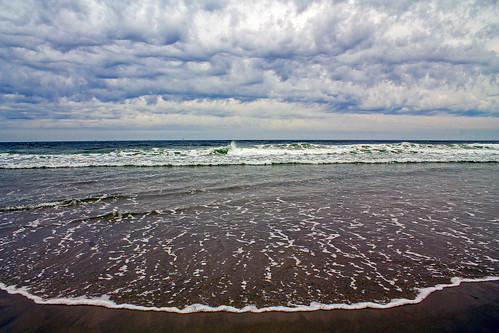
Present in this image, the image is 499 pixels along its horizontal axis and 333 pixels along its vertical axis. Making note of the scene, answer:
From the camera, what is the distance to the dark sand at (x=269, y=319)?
3238 millimetres

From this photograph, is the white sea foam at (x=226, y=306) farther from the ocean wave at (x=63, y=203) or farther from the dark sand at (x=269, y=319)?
the ocean wave at (x=63, y=203)

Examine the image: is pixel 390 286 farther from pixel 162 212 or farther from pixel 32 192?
pixel 32 192

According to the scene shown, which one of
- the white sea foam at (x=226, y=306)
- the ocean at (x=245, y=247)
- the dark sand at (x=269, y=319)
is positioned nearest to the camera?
the dark sand at (x=269, y=319)

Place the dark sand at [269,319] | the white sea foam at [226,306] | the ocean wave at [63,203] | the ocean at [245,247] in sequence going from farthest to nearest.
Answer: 1. the ocean wave at [63,203]
2. the ocean at [245,247]
3. the white sea foam at [226,306]
4. the dark sand at [269,319]

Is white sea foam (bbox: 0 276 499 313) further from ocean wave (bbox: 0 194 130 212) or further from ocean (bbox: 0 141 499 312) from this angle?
ocean wave (bbox: 0 194 130 212)

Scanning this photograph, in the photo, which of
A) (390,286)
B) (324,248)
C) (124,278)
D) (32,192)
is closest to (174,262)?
(124,278)

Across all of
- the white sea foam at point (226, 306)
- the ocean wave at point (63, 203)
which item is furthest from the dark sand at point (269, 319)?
the ocean wave at point (63, 203)

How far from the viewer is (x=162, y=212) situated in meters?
8.34

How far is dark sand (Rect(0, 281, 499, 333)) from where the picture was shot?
127 inches

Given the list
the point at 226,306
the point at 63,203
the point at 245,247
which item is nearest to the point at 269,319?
the point at 226,306

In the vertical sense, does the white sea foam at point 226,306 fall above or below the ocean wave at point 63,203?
below

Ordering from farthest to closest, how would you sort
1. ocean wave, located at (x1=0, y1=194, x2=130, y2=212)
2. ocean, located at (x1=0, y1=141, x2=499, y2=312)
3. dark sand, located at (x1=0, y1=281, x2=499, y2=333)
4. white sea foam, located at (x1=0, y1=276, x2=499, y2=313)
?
ocean wave, located at (x1=0, y1=194, x2=130, y2=212)
ocean, located at (x1=0, y1=141, x2=499, y2=312)
white sea foam, located at (x1=0, y1=276, x2=499, y2=313)
dark sand, located at (x1=0, y1=281, x2=499, y2=333)

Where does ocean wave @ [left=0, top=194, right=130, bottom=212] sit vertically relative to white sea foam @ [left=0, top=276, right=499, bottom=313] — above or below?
above

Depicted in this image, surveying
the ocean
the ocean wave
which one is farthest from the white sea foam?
the ocean wave
